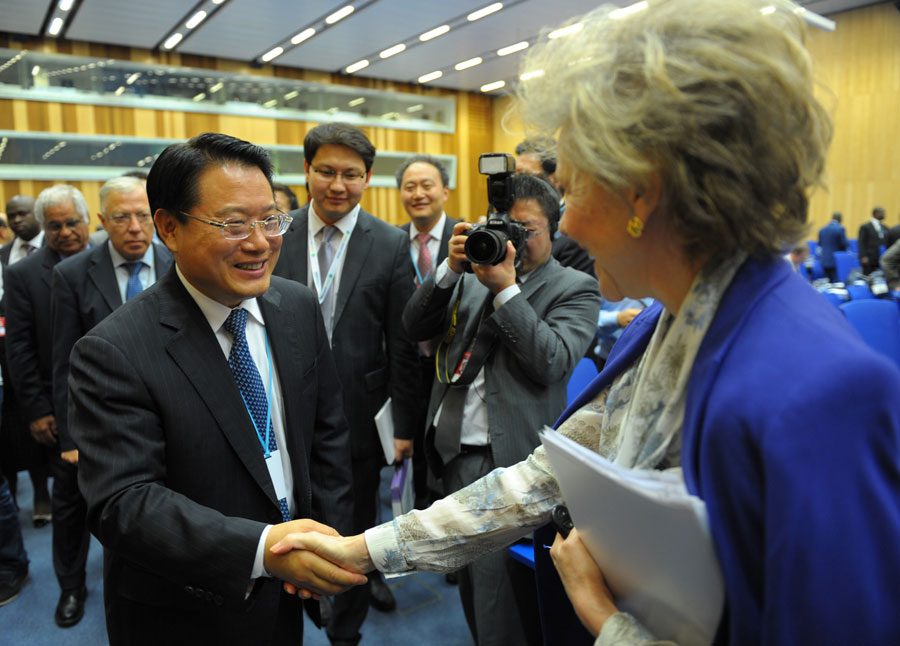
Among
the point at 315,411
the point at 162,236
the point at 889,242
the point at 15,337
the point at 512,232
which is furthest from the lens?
the point at 889,242

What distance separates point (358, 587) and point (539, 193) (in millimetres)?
1674

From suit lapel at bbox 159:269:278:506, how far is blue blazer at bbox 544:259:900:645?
38.6 inches

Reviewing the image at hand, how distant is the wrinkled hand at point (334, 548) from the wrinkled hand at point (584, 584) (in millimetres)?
467

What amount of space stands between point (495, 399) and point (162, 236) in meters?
1.12

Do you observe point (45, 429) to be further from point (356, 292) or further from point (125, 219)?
point (356, 292)

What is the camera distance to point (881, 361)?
676 mm

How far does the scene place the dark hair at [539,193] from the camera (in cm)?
221

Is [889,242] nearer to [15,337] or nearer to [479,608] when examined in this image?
[479,608]

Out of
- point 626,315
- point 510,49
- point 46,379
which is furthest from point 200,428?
point 510,49

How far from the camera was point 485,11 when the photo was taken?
31.6 ft

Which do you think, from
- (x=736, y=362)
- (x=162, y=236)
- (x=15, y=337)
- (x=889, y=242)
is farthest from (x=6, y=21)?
(x=889, y=242)

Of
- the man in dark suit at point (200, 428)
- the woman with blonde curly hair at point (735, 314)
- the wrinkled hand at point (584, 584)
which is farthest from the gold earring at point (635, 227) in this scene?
the man in dark suit at point (200, 428)

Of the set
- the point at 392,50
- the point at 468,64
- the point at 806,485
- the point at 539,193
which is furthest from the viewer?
the point at 468,64

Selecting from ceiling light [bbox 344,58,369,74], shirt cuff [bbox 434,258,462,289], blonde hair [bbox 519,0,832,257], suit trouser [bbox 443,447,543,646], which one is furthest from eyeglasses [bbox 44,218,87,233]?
ceiling light [bbox 344,58,369,74]
